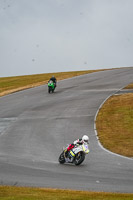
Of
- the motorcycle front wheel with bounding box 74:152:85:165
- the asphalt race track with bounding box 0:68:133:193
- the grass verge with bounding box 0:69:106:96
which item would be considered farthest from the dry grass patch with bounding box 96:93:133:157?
the grass verge with bounding box 0:69:106:96

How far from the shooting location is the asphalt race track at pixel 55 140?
12250mm

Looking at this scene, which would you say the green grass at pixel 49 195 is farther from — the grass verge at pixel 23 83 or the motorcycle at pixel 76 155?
the grass verge at pixel 23 83

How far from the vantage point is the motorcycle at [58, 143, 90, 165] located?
14812 millimetres

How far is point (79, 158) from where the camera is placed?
15055mm

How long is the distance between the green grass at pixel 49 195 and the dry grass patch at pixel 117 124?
7.53 m

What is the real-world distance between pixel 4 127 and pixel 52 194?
15.3 metres

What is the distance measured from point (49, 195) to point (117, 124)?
15.4 m

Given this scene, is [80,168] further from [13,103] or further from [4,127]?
[13,103]

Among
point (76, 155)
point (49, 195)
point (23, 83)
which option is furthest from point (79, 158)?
point (23, 83)

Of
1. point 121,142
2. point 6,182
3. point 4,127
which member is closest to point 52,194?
point 6,182

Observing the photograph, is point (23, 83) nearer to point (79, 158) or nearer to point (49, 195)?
point (79, 158)

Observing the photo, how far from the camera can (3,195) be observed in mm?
9586

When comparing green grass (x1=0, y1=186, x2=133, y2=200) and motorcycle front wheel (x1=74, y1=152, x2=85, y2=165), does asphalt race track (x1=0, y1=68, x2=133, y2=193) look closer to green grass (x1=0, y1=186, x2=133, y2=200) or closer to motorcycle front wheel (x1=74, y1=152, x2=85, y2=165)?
motorcycle front wheel (x1=74, y1=152, x2=85, y2=165)

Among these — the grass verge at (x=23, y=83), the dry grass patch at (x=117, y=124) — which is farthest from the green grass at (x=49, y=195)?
the grass verge at (x=23, y=83)
